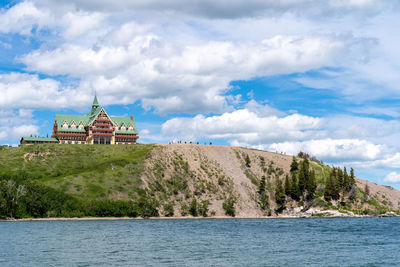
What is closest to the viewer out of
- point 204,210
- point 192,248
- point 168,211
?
point 192,248

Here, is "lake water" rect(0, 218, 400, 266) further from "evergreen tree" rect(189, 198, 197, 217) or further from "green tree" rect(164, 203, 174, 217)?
"evergreen tree" rect(189, 198, 197, 217)

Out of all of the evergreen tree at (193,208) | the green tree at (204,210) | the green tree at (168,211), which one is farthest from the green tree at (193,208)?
the green tree at (168,211)

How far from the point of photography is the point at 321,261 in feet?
226

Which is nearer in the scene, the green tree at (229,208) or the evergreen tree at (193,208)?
the evergreen tree at (193,208)

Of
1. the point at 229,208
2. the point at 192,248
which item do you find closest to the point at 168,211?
the point at 229,208

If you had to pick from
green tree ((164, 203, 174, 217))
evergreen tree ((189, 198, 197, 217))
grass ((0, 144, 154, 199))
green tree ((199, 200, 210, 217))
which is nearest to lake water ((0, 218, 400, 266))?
grass ((0, 144, 154, 199))

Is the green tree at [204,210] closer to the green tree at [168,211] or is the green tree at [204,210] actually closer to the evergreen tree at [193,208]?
the evergreen tree at [193,208]

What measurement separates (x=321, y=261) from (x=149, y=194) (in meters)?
121

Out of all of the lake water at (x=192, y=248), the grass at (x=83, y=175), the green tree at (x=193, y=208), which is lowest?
the lake water at (x=192, y=248)

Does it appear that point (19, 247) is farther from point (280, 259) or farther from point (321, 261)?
point (321, 261)

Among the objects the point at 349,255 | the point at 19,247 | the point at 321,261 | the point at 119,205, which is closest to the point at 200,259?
the point at 321,261

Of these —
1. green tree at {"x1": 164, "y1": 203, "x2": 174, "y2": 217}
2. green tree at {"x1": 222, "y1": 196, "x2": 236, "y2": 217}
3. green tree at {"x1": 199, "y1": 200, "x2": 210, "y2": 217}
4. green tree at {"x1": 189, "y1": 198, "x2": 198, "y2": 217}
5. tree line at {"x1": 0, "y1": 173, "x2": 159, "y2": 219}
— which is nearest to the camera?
tree line at {"x1": 0, "y1": 173, "x2": 159, "y2": 219}

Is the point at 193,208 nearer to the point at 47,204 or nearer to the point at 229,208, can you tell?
the point at 229,208

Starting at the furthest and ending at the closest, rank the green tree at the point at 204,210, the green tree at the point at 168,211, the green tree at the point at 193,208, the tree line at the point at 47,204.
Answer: the green tree at the point at 204,210 → the green tree at the point at 193,208 → the green tree at the point at 168,211 → the tree line at the point at 47,204
